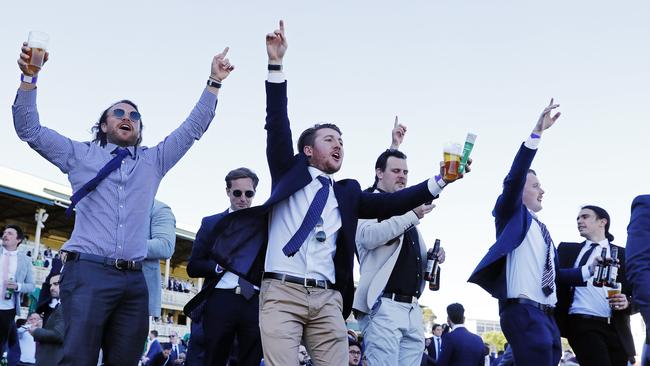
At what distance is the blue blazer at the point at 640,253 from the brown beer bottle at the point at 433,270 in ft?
9.36

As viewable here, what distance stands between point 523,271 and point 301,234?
258cm

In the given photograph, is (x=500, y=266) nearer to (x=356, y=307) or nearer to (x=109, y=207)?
(x=356, y=307)

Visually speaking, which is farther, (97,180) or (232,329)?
(232,329)

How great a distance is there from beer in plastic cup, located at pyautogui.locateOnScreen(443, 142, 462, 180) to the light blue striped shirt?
1.92 m

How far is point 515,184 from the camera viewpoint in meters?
6.45

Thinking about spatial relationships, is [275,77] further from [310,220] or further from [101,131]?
[101,131]

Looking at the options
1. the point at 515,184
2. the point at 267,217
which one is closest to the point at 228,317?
the point at 267,217

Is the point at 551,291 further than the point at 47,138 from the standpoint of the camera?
Yes

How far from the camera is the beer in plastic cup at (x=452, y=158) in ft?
15.8

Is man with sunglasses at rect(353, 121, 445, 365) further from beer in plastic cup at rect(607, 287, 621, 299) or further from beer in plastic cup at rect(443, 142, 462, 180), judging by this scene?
beer in plastic cup at rect(607, 287, 621, 299)

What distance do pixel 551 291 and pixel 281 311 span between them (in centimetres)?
283

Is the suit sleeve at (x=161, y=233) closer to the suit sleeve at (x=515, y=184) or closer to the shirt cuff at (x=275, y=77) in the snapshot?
the shirt cuff at (x=275, y=77)

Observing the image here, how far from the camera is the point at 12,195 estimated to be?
36438mm

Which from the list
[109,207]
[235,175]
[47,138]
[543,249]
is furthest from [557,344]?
[47,138]
